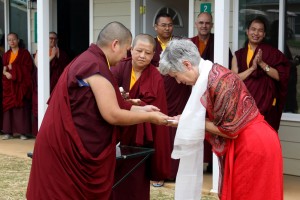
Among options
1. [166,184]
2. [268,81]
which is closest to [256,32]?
[268,81]

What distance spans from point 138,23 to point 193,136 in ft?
17.1

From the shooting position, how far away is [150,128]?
5.19 metres

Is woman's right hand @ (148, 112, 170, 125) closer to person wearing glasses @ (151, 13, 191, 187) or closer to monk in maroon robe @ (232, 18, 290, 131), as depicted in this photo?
monk in maroon robe @ (232, 18, 290, 131)

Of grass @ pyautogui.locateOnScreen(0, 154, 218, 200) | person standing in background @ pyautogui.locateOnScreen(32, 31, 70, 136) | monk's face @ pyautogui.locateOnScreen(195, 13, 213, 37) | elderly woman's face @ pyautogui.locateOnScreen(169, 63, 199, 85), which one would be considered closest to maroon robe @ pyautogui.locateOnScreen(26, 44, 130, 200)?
elderly woman's face @ pyautogui.locateOnScreen(169, 63, 199, 85)

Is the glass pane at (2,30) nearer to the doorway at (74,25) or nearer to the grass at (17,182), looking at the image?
the doorway at (74,25)

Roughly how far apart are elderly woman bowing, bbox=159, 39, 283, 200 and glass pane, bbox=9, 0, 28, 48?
7.51 meters

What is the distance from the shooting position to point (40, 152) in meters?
3.98

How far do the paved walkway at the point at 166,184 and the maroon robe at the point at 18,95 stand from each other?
266 mm

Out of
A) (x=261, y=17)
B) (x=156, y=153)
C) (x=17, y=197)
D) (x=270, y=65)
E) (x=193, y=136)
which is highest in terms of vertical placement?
(x=261, y=17)

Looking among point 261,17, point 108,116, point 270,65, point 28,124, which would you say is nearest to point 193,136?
point 108,116

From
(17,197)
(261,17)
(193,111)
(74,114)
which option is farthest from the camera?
(261,17)

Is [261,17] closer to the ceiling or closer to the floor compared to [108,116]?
closer to the ceiling

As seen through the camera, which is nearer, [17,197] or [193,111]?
[193,111]

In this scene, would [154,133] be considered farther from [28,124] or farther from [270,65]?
[28,124]
